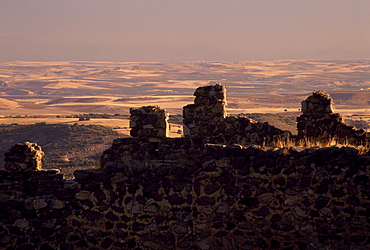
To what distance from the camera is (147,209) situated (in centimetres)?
918

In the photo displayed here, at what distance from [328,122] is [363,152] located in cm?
443

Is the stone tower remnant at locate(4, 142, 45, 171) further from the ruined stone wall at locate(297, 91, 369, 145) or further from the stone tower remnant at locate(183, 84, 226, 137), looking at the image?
the ruined stone wall at locate(297, 91, 369, 145)

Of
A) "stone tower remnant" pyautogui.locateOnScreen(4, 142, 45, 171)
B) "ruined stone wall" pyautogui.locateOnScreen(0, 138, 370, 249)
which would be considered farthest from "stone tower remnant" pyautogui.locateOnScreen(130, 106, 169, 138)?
"ruined stone wall" pyautogui.locateOnScreen(0, 138, 370, 249)

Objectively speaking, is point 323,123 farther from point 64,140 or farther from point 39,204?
point 64,140

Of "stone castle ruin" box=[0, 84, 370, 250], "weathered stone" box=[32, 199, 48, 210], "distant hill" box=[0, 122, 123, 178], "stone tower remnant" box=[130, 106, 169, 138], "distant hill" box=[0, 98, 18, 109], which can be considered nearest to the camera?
"stone castle ruin" box=[0, 84, 370, 250]

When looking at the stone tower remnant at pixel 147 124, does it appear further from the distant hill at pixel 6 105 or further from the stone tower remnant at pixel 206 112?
the distant hill at pixel 6 105

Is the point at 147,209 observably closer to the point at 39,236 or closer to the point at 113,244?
the point at 113,244

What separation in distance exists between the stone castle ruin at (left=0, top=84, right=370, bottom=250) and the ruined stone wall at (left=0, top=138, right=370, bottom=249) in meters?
0.02

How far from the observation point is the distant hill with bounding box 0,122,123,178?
46.6 metres

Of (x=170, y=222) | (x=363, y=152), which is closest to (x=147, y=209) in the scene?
(x=170, y=222)

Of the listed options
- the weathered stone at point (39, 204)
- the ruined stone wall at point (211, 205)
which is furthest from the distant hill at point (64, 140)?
the ruined stone wall at point (211, 205)

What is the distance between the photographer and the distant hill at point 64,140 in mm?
46594

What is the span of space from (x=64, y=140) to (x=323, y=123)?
45.3 meters

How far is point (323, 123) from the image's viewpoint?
13.2 m
